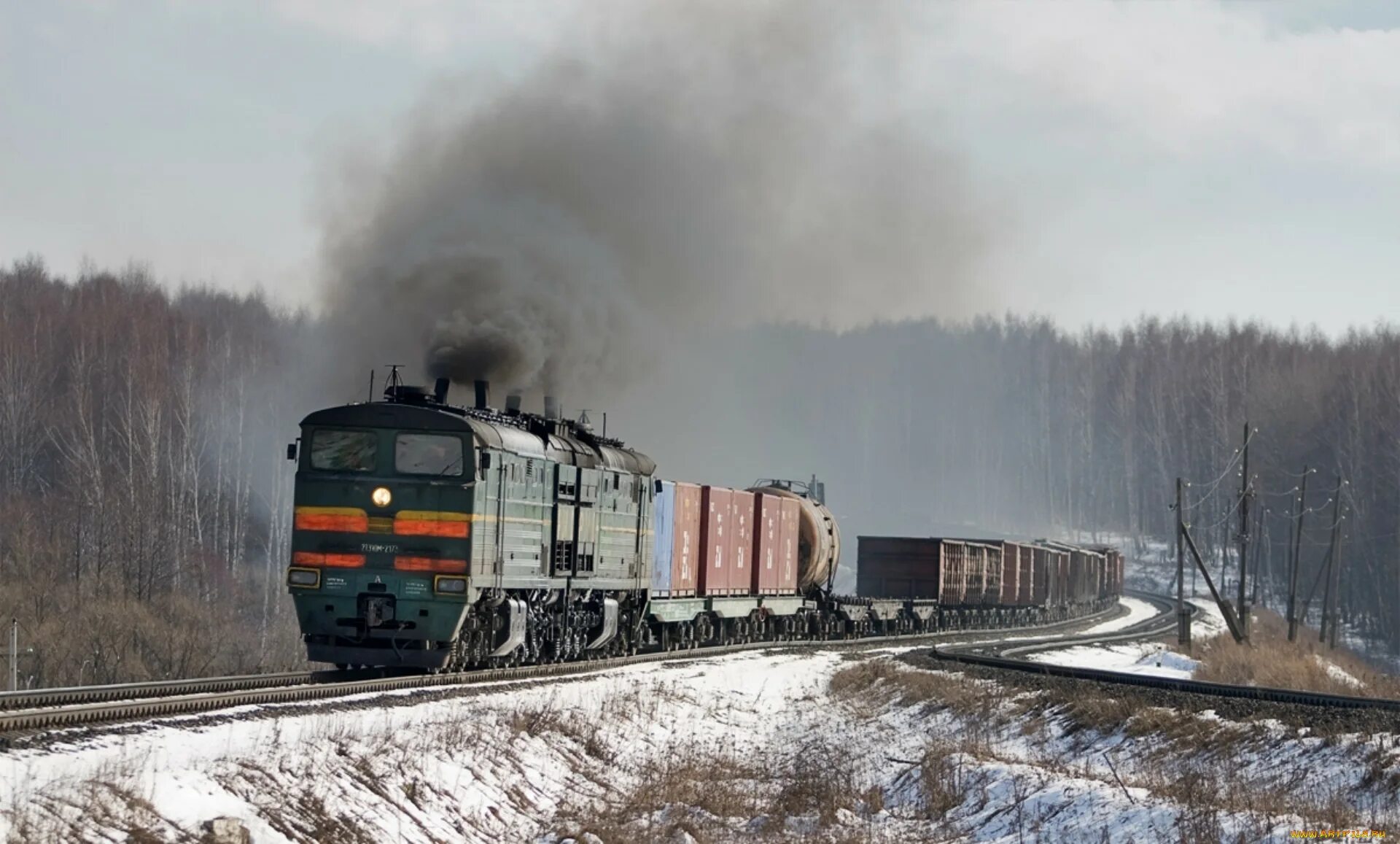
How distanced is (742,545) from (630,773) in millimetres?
16687

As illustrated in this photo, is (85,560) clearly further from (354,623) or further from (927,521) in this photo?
(927,521)

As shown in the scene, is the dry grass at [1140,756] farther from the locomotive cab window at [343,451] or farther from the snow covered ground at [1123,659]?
the snow covered ground at [1123,659]

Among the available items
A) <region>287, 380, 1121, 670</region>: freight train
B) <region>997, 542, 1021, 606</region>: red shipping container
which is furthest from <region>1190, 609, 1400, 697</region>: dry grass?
<region>287, 380, 1121, 670</region>: freight train

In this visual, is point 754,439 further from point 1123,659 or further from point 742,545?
point 742,545

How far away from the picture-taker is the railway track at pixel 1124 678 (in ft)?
70.7

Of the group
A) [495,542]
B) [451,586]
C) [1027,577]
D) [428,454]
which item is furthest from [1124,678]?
[1027,577]

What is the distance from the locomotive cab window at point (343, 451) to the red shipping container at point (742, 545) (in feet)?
47.8

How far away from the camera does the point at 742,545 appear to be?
34.8 m

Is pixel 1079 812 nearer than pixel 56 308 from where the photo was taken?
Yes

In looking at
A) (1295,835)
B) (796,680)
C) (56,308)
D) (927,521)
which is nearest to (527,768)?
(1295,835)

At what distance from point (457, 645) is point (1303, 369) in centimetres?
9142

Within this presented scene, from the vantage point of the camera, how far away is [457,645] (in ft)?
68.3

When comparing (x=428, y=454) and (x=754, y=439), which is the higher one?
(x=754, y=439)

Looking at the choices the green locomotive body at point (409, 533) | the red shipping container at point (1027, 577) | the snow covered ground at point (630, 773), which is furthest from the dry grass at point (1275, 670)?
the green locomotive body at point (409, 533)
